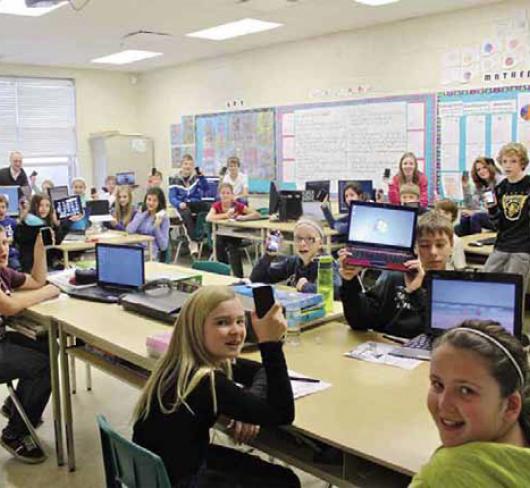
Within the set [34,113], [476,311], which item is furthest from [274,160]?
[476,311]

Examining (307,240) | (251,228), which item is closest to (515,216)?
(307,240)

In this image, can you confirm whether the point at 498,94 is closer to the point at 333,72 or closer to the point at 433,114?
the point at 433,114

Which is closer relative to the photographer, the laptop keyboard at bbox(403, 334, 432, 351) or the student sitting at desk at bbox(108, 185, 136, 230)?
the laptop keyboard at bbox(403, 334, 432, 351)

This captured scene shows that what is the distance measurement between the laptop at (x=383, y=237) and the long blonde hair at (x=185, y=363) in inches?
32.5

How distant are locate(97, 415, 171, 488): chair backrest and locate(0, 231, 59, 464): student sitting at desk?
1352 millimetres

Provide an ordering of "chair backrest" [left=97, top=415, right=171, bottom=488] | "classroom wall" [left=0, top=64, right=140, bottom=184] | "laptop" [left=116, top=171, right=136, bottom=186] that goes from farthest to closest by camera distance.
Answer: "classroom wall" [left=0, top=64, right=140, bottom=184] → "laptop" [left=116, top=171, right=136, bottom=186] → "chair backrest" [left=97, top=415, right=171, bottom=488]

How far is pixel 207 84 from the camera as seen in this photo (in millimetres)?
9992

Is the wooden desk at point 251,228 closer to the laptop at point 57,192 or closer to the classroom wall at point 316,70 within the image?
the laptop at point 57,192

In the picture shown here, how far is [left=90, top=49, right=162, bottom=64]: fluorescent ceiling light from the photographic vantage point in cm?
932

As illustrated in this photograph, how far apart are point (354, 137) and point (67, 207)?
3.55 m

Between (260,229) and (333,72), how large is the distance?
2.43 meters

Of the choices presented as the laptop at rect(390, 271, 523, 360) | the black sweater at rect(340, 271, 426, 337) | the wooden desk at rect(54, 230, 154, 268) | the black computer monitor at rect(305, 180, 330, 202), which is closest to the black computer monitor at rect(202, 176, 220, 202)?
the black computer monitor at rect(305, 180, 330, 202)

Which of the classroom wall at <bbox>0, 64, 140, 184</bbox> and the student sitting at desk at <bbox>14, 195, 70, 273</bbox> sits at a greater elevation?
the classroom wall at <bbox>0, 64, 140, 184</bbox>

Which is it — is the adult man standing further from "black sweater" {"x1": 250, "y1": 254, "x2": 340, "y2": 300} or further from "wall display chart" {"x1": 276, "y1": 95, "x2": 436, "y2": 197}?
"black sweater" {"x1": 250, "y1": 254, "x2": 340, "y2": 300}
